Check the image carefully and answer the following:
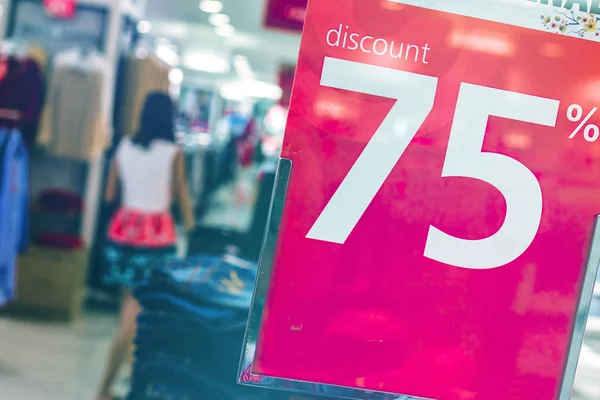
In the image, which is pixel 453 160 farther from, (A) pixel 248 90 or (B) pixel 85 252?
(A) pixel 248 90

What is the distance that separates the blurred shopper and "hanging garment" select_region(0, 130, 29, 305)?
1.94 ft

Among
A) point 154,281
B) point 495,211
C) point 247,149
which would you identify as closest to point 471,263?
point 495,211

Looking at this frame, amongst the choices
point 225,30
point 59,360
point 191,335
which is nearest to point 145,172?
point 59,360

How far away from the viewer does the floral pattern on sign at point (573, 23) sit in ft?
3.91

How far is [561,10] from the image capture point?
3.93 ft

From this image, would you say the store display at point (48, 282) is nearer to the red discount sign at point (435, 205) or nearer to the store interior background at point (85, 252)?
the store interior background at point (85, 252)

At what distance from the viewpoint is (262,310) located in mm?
1174

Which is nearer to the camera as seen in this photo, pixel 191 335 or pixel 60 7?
pixel 191 335

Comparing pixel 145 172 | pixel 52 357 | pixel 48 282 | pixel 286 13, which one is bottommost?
pixel 52 357

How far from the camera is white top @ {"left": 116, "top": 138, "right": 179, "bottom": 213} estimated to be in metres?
3.95

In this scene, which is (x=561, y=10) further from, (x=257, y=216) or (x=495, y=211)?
(x=257, y=216)

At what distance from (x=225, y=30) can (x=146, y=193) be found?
30.7 ft

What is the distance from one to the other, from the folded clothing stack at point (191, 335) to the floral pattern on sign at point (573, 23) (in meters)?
0.99

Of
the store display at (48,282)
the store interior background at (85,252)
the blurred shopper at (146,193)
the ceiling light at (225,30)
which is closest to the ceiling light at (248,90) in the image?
the ceiling light at (225,30)
